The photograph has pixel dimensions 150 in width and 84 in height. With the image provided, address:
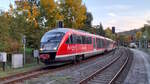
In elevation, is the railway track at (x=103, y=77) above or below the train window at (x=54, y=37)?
below

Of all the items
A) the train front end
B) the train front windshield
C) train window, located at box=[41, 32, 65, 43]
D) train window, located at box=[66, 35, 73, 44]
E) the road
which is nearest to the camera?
the road

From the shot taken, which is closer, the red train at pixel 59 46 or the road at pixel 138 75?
the road at pixel 138 75

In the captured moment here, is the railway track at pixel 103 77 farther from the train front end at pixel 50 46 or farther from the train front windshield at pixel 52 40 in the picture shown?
the train front windshield at pixel 52 40

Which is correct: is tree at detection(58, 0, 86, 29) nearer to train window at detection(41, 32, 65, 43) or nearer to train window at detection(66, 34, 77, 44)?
train window at detection(66, 34, 77, 44)

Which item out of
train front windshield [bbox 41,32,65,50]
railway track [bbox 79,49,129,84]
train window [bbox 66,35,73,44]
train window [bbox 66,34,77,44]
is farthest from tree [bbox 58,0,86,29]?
railway track [bbox 79,49,129,84]

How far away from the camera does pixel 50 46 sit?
15430mm

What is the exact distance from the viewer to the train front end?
49.3ft

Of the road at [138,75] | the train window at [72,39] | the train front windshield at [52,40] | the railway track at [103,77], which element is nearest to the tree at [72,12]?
the train window at [72,39]

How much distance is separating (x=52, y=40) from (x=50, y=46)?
0.65 meters

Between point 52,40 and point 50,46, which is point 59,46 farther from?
point 52,40

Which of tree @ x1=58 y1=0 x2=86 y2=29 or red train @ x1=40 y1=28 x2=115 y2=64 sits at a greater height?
tree @ x1=58 y1=0 x2=86 y2=29

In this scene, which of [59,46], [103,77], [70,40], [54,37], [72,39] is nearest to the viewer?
[103,77]

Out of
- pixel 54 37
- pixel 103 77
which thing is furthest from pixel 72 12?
pixel 103 77

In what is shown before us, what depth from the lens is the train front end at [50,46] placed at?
15.0 m
